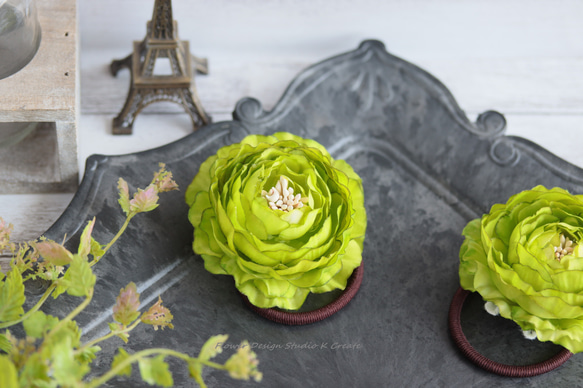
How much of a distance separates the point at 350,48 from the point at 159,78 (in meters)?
0.29

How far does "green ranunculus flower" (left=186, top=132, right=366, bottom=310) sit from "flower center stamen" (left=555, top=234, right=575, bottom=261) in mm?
178

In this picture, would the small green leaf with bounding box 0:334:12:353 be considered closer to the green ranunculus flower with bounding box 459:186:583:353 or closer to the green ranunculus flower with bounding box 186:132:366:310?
the green ranunculus flower with bounding box 186:132:366:310

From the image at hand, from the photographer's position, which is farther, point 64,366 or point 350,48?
point 350,48

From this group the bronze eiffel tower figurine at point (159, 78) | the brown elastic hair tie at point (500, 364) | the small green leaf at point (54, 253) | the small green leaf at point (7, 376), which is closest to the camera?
the small green leaf at point (7, 376)

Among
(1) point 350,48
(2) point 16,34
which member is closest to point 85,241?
(2) point 16,34

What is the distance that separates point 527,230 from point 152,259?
0.36m

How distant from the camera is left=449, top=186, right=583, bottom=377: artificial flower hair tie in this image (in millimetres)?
511

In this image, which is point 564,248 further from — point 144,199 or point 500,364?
point 144,199

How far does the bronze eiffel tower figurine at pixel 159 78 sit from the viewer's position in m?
0.70

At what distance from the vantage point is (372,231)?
0.65 metres

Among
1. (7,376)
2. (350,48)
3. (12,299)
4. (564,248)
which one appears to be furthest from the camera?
(350,48)

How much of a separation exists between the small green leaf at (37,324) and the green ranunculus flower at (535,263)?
37cm

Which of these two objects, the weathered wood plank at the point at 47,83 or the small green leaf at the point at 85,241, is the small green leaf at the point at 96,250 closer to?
the small green leaf at the point at 85,241

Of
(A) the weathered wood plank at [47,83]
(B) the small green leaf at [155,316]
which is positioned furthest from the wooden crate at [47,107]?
(B) the small green leaf at [155,316]
